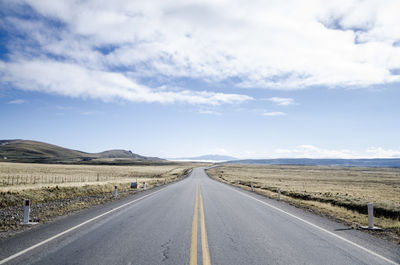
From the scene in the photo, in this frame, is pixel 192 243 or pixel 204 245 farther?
pixel 192 243

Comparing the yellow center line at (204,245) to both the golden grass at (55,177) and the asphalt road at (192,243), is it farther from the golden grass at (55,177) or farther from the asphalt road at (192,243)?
the golden grass at (55,177)

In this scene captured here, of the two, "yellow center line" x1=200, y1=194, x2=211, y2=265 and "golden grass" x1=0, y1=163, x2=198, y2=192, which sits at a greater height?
"yellow center line" x1=200, y1=194, x2=211, y2=265

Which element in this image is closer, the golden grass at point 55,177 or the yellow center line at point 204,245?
the yellow center line at point 204,245

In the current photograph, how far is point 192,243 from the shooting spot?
273 inches

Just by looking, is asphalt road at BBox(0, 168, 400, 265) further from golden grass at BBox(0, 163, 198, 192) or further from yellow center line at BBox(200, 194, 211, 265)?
golden grass at BBox(0, 163, 198, 192)

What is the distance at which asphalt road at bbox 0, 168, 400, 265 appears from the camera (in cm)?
581

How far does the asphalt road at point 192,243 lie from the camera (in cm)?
581

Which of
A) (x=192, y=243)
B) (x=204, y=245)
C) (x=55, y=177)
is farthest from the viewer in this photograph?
(x=55, y=177)

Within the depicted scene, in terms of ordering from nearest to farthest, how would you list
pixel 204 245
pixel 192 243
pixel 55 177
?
1. pixel 204 245
2. pixel 192 243
3. pixel 55 177

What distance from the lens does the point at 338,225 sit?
10.3 m

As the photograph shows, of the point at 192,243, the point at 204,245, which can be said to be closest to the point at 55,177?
the point at 192,243

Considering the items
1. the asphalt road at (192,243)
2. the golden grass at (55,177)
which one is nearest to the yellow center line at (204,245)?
the asphalt road at (192,243)

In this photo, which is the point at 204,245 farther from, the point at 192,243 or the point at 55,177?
the point at 55,177

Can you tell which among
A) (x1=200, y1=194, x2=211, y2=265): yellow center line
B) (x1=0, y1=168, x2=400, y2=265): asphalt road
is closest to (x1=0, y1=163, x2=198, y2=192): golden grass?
(x1=0, y1=168, x2=400, y2=265): asphalt road
